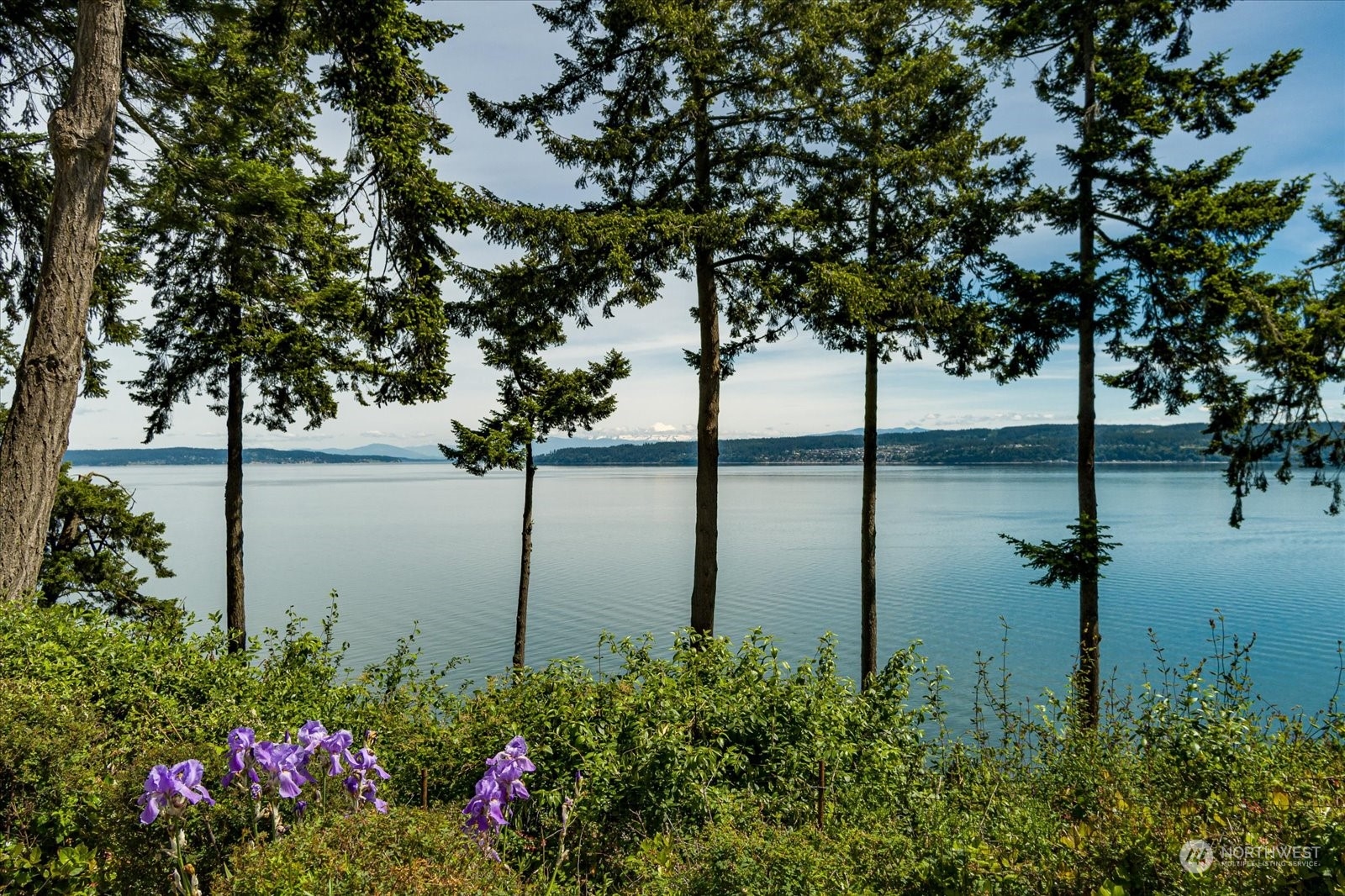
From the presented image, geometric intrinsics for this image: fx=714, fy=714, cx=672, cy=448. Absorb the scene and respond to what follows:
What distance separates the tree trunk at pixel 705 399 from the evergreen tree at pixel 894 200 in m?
1.61

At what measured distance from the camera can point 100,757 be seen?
3422 millimetres

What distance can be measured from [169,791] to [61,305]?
19.0ft

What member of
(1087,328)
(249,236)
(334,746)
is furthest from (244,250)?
(1087,328)

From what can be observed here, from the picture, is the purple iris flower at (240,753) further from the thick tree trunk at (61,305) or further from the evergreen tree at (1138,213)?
the evergreen tree at (1138,213)

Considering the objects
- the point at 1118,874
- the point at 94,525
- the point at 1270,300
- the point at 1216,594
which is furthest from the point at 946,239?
the point at 1216,594

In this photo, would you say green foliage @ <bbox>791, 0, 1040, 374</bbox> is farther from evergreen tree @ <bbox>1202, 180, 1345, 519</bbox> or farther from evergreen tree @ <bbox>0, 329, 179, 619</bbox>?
evergreen tree @ <bbox>0, 329, 179, 619</bbox>

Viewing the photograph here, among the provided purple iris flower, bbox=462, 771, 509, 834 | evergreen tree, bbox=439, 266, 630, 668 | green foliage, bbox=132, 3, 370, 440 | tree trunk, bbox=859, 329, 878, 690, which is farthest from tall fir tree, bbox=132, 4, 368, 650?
tree trunk, bbox=859, 329, 878, 690

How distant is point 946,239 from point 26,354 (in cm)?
1217

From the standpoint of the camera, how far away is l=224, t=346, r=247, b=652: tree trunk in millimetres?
12203

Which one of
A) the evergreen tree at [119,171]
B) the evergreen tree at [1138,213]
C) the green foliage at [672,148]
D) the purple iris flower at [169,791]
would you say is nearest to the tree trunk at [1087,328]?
the evergreen tree at [1138,213]

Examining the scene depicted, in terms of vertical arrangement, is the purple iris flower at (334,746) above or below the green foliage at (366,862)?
above

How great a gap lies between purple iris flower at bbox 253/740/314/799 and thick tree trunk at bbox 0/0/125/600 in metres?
4.70

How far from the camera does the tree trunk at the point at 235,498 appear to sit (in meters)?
12.2

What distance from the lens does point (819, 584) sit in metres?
33.0
